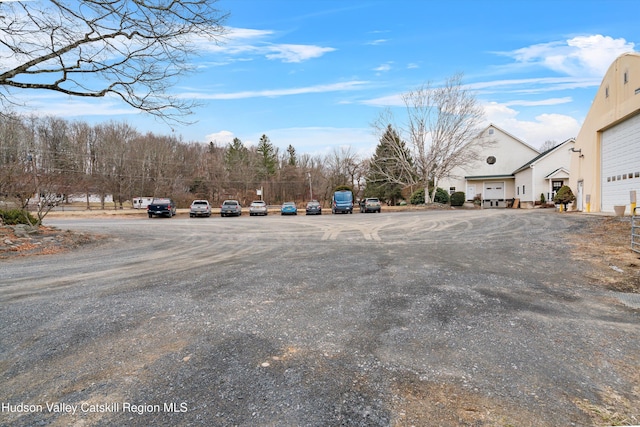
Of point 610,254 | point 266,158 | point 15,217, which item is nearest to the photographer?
point 610,254

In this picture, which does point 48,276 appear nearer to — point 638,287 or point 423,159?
point 638,287

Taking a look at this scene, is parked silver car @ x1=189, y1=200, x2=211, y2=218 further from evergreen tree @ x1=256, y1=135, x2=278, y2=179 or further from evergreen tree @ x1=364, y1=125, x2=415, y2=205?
evergreen tree @ x1=256, y1=135, x2=278, y2=179

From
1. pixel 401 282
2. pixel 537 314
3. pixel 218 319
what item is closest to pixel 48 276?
pixel 218 319

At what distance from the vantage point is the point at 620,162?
15.4 meters

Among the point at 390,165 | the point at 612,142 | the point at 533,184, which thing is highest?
the point at 390,165

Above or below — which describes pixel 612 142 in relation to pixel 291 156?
below

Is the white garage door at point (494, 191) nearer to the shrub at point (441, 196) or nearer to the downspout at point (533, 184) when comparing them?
the shrub at point (441, 196)

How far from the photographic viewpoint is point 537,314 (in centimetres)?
423

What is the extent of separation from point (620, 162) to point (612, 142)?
4.62ft

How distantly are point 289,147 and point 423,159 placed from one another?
39.6 m

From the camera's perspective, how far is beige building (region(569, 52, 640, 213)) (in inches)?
556

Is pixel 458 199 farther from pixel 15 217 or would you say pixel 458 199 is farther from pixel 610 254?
pixel 15 217

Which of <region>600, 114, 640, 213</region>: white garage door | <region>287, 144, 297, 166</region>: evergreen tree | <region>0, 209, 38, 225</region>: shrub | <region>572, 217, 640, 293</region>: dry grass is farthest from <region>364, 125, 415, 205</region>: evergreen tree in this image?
<region>0, 209, 38, 225</region>: shrub

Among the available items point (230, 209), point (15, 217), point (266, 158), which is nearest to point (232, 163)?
point (266, 158)
